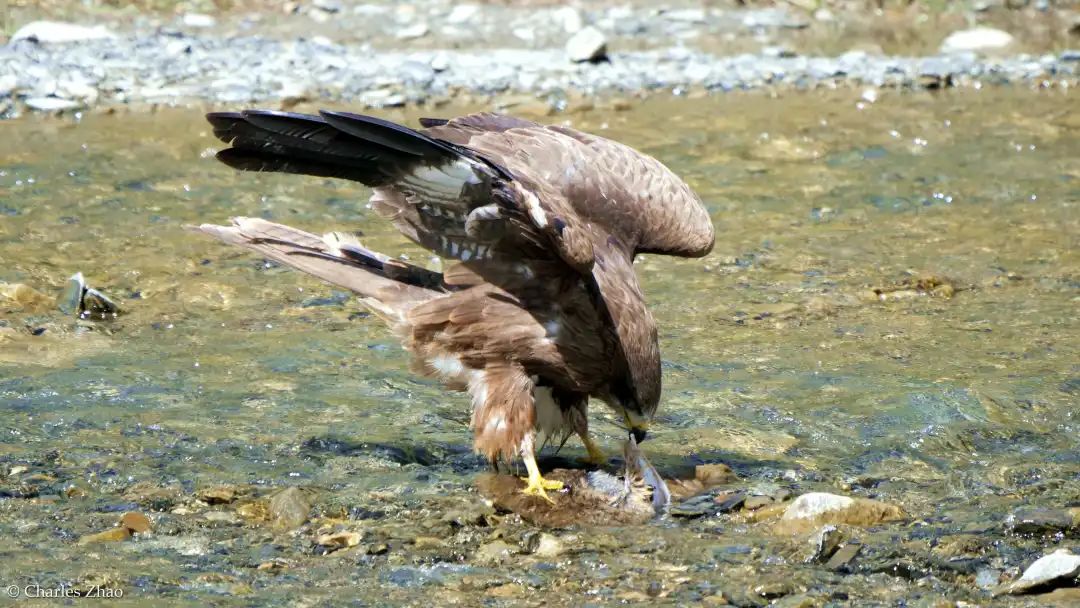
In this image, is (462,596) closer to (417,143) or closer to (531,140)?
(417,143)

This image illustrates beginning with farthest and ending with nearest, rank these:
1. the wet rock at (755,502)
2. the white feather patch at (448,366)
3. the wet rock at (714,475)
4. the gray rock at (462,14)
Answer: the gray rock at (462,14)
the white feather patch at (448,366)
the wet rock at (714,475)
the wet rock at (755,502)

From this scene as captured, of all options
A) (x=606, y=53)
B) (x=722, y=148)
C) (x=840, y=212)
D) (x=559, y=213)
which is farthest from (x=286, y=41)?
(x=559, y=213)

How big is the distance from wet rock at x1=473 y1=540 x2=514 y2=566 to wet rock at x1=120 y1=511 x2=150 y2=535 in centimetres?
112

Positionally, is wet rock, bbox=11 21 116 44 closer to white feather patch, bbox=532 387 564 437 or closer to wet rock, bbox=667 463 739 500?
white feather patch, bbox=532 387 564 437

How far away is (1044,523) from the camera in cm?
468

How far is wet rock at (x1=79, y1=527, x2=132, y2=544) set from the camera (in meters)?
4.62

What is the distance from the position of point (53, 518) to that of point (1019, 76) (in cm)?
983

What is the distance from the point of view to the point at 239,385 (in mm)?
6223

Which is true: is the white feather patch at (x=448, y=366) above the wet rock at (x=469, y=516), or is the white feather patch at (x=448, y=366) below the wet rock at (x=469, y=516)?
above

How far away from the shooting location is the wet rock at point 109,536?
4621 millimetres

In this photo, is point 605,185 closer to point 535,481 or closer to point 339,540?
point 535,481

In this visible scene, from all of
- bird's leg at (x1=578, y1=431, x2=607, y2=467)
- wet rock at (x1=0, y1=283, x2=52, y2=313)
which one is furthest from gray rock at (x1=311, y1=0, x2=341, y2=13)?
bird's leg at (x1=578, y1=431, x2=607, y2=467)

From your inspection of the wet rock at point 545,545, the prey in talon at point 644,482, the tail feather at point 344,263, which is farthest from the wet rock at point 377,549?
the tail feather at point 344,263

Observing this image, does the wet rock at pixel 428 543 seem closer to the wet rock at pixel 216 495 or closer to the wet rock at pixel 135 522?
the wet rock at pixel 216 495
